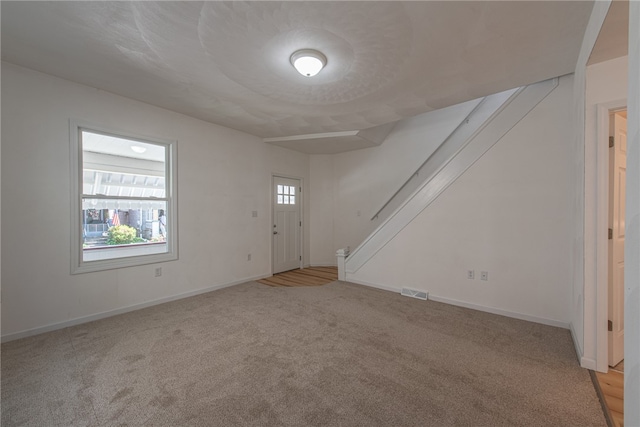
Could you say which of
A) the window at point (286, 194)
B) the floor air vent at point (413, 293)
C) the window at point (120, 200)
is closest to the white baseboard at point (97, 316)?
the window at point (120, 200)

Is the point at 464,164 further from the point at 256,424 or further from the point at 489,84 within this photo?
the point at 256,424

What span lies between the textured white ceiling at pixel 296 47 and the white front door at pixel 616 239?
87 centimetres

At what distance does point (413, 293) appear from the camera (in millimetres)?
3762

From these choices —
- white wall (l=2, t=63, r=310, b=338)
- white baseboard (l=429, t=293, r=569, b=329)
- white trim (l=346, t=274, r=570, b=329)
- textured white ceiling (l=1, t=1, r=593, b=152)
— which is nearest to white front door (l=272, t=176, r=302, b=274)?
white wall (l=2, t=63, r=310, b=338)

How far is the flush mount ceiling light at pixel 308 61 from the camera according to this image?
7.22 feet

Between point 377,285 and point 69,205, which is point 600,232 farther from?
point 69,205

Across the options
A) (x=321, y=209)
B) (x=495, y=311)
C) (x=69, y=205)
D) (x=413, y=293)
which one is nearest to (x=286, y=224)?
→ (x=321, y=209)

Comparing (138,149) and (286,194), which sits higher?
(138,149)

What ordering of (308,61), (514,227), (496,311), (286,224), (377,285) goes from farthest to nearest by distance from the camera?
(286,224) → (377,285) → (496,311) → (514,227) → (308,61)

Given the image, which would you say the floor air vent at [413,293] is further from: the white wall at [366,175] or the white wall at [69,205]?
the white wall at [69,205]

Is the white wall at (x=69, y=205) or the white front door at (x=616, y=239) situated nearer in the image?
the white front door at (x=616, y=239)

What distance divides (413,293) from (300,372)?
230 cm

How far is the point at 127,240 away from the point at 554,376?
4.59 metres

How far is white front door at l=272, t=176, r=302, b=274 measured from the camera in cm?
531
